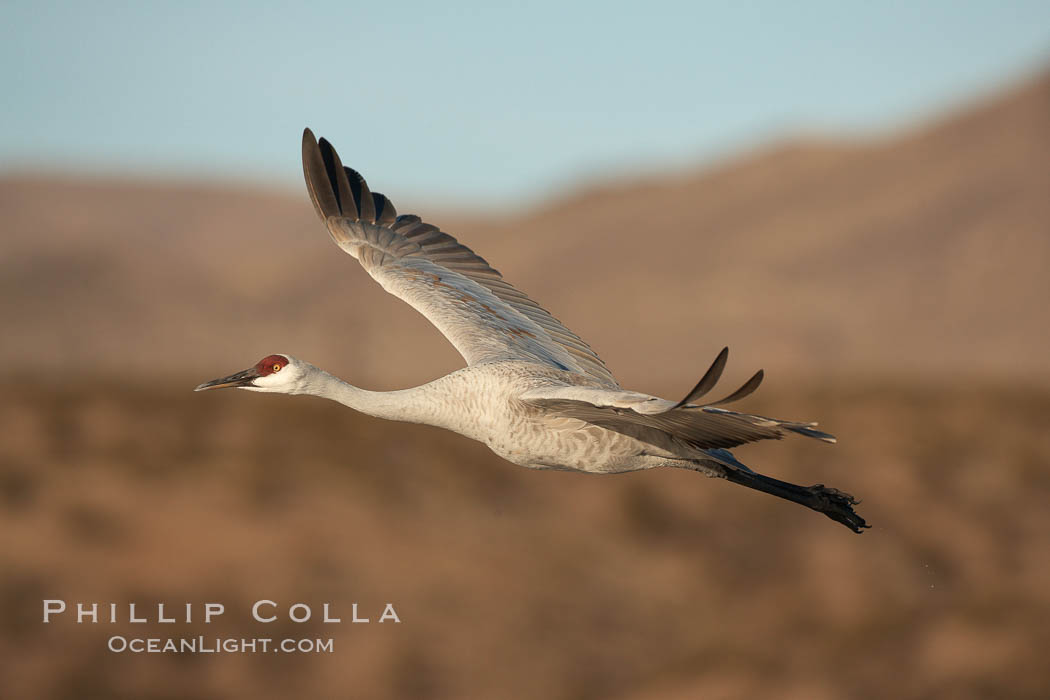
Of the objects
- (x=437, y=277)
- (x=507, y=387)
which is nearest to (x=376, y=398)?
(x=507, y=387)

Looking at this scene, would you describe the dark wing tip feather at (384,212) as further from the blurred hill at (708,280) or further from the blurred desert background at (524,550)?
the blurred hill at (708,280)

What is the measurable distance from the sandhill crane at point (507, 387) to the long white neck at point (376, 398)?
1 centimetres

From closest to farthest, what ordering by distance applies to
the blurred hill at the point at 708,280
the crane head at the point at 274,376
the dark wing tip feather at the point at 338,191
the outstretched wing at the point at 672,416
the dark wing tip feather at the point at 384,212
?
1. the outstretched wing at the point at 672,416
2. the crane head at the point at 274,376
3. the dark wing tip feather at the point at 338,191
4. the dark wing tip feather at the point at 384,212
5. the blurred hill at the point at 708,280

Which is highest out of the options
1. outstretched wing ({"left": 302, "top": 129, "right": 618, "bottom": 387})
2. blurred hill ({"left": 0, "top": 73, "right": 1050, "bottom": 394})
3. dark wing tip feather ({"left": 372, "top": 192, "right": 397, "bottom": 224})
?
blurred hill ({"left": 0, "top": 73, "right": 1050, "bottom": 394})

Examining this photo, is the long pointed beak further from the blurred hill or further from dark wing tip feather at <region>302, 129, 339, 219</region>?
the blurred hill

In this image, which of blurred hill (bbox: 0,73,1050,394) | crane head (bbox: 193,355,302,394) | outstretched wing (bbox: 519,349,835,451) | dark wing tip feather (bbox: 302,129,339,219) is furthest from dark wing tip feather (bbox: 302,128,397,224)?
blurred hill (bbox: 0,73,1050,394)

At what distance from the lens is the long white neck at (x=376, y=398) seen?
916 cm

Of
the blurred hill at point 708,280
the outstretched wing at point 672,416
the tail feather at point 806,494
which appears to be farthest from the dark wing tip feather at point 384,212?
the blurred hill at point 708,280

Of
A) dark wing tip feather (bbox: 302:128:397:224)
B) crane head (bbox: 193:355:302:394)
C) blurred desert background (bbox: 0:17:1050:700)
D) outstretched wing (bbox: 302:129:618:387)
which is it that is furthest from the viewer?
blurred desert background (bbox: 0:17:1050:700)

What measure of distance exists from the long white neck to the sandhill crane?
0.01 metres

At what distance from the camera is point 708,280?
7400 centimetres

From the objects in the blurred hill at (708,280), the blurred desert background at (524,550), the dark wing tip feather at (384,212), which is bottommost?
the blurred desert background at (524,550)

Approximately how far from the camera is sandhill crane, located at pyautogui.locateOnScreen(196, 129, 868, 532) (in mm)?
7480

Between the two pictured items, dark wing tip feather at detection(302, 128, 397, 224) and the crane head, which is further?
dark wing tip feather at detection(302, 128, 397, 224)
